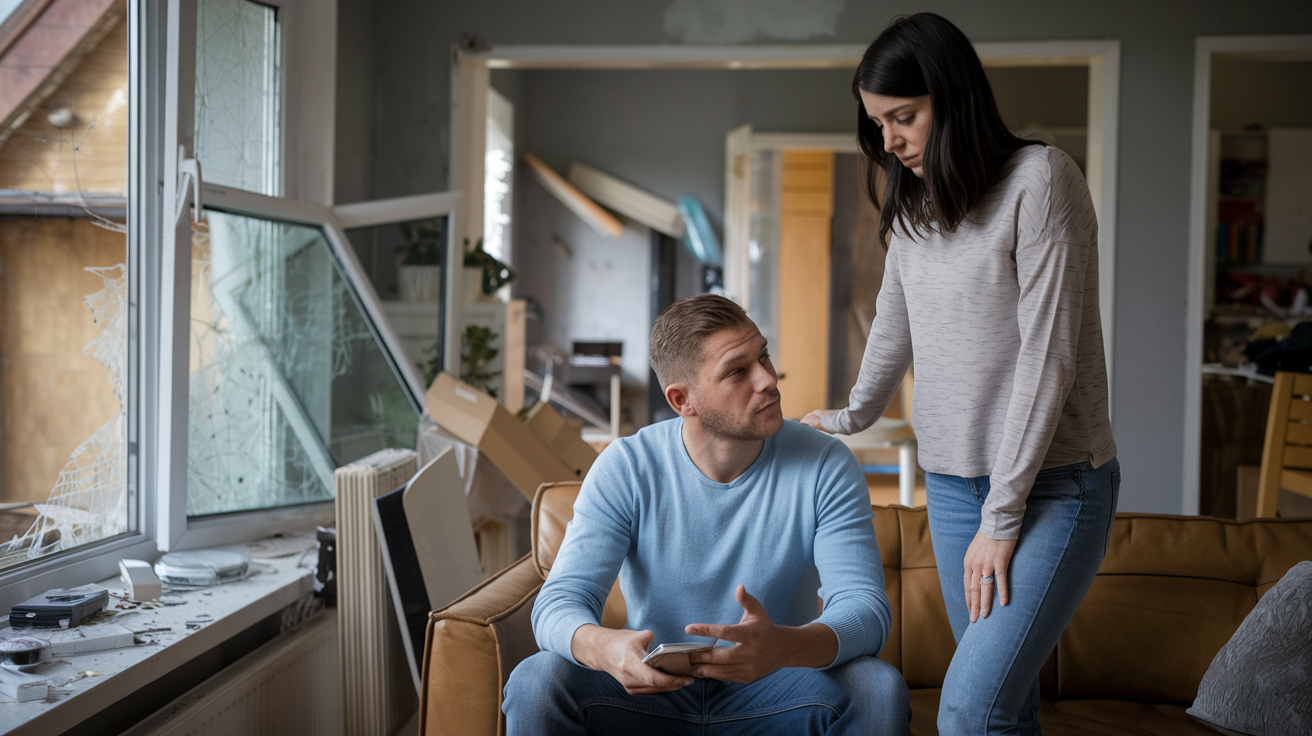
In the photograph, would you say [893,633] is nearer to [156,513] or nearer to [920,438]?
[920,438]

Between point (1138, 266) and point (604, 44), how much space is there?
96.4 inches

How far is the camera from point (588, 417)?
6711 millimetres

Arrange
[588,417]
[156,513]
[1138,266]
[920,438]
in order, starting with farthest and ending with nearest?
[588,417] → [1138,266] → [156,513] → [920,438]

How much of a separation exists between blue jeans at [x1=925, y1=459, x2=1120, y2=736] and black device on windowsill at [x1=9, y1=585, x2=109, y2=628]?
4.93 feet

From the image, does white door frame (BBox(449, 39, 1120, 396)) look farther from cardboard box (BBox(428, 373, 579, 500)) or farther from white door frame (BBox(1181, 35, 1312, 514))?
cardboard box (BBox(428, 373, 579, 500))

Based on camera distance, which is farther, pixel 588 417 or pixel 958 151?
pixel 588 417

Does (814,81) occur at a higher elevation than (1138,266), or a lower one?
higher

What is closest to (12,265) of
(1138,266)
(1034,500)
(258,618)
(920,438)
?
(258,618)

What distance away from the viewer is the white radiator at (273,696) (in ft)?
5.25

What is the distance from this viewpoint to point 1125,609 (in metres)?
1.69

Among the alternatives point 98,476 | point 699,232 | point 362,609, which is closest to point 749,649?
point 362,609

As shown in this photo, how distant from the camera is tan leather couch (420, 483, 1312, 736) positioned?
1611 millimetres

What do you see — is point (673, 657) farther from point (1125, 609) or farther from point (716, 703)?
point (1125, 609)

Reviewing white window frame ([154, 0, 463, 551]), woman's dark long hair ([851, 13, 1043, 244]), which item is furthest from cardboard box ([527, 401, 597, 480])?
woman's dark long hair ([851, 13, 1043, 244])
